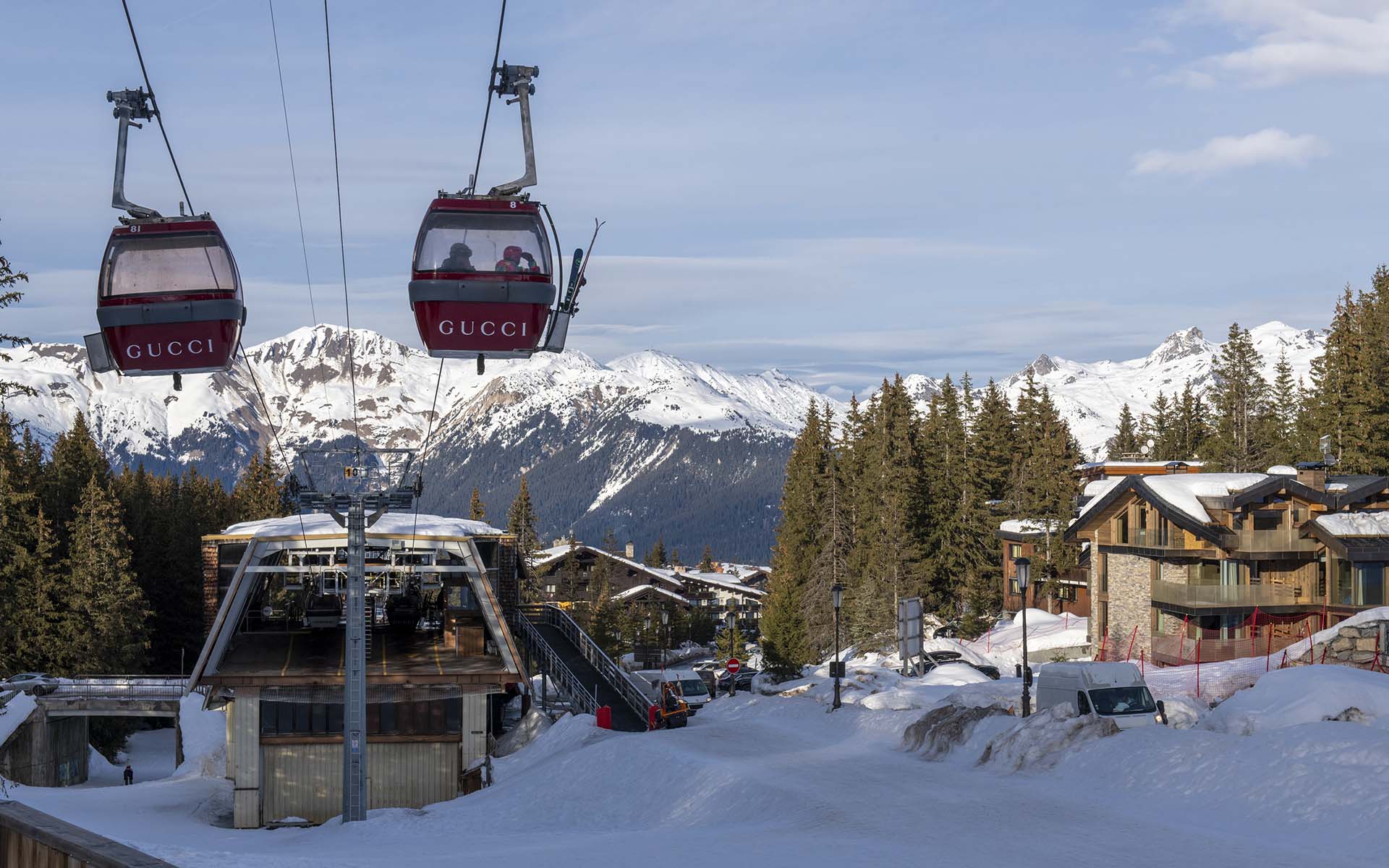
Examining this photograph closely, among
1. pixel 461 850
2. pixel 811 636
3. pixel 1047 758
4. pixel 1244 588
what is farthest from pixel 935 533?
pixel 461 850

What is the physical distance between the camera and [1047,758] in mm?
26234

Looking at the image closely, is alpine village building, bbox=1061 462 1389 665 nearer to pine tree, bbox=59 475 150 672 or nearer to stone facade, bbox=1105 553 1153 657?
stone facade, bbox=1105 553 1153 657

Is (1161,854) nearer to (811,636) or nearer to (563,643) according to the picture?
(563,643)

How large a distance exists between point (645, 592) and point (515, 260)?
120 metres

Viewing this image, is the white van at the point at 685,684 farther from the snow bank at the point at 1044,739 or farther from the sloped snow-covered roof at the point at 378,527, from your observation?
the snow bank at the point at 1044,739

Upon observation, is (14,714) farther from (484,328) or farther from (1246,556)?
(1246,556)

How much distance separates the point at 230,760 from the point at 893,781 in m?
27.5

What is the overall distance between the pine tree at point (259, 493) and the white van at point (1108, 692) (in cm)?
6883

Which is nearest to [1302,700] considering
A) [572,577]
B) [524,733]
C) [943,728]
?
[943,728]

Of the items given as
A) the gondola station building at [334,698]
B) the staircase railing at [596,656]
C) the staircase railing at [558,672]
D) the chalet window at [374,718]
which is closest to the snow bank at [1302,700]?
the staircase railing at [596,656]

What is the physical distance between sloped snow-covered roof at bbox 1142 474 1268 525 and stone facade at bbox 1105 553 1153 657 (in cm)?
355

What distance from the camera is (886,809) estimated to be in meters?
23.1

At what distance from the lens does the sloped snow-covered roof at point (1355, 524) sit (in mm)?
51000

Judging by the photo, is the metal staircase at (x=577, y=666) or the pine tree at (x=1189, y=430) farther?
the pine tree at (x=1189, y=430)
